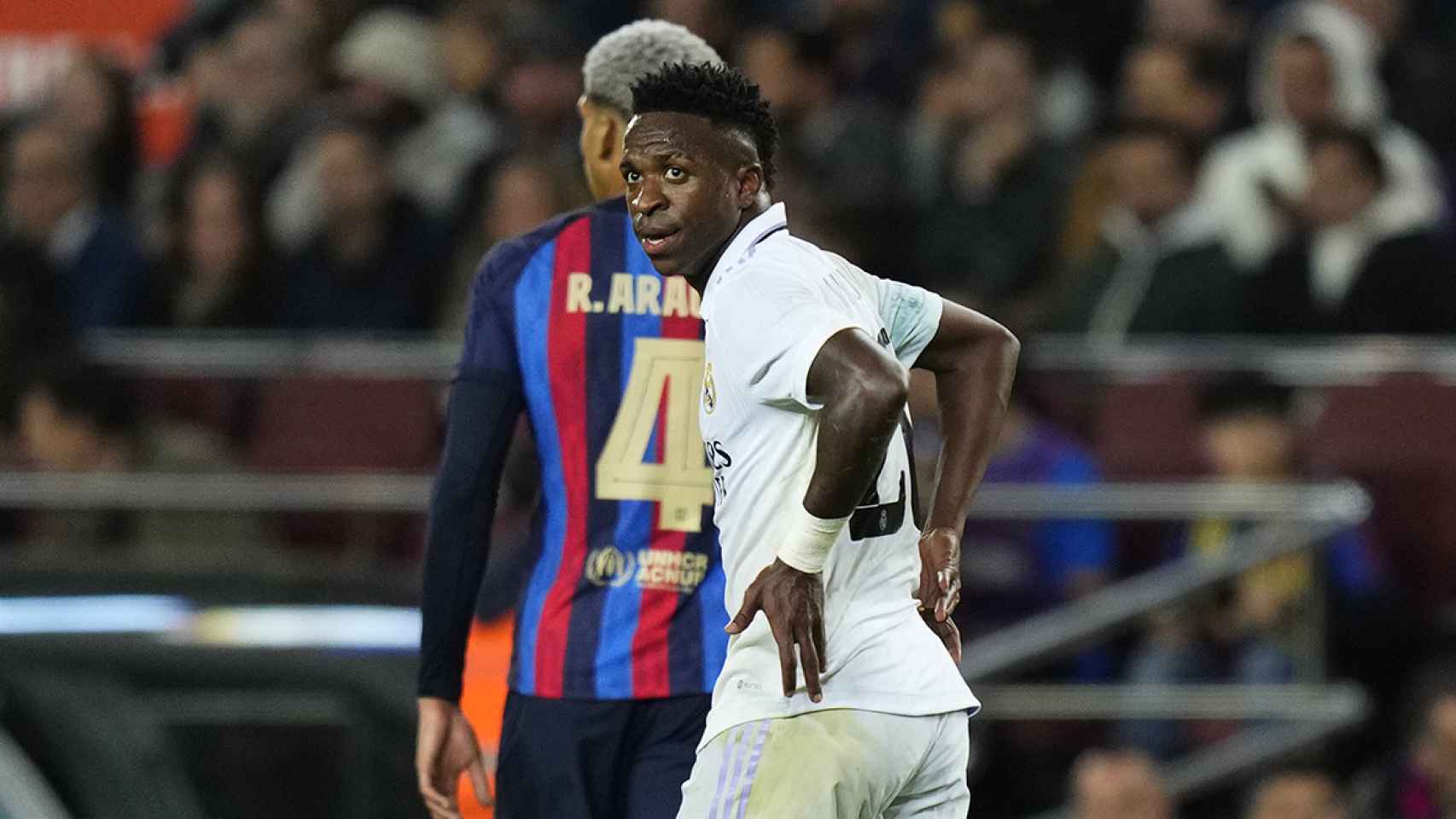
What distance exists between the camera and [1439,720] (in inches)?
295

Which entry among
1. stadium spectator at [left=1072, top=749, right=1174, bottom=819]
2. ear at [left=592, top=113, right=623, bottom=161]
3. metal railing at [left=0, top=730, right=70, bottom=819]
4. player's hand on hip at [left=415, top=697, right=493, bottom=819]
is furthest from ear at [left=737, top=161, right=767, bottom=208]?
stadium spectator at [left=1072, top=749, right=1174, bottom=819]

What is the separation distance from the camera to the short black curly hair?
382cm

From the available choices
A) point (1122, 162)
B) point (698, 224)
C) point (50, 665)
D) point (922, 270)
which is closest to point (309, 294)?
point (922, 270)

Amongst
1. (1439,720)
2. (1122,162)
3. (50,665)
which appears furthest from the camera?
(1122,162)

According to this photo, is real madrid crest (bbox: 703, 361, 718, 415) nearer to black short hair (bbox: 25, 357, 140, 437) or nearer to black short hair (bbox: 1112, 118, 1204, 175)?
black short hair (bbox: 25, 357, 140, 437)

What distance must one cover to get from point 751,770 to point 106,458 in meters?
5.50

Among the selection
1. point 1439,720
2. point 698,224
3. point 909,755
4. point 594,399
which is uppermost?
point 698,224

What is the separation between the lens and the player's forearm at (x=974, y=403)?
4.15 m

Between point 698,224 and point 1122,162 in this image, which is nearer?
point 698,224

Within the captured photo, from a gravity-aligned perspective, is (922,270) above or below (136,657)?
above

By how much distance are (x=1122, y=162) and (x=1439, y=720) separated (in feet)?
8.84

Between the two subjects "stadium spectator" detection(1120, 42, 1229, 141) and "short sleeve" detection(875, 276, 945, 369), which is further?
"stadium spectator" detection(1120, 42, 1229, 141)

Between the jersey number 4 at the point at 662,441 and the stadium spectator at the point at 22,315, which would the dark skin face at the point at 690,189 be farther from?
the stadium spectator at the point at 22,315

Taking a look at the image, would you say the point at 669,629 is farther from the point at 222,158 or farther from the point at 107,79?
the point at 107,79
